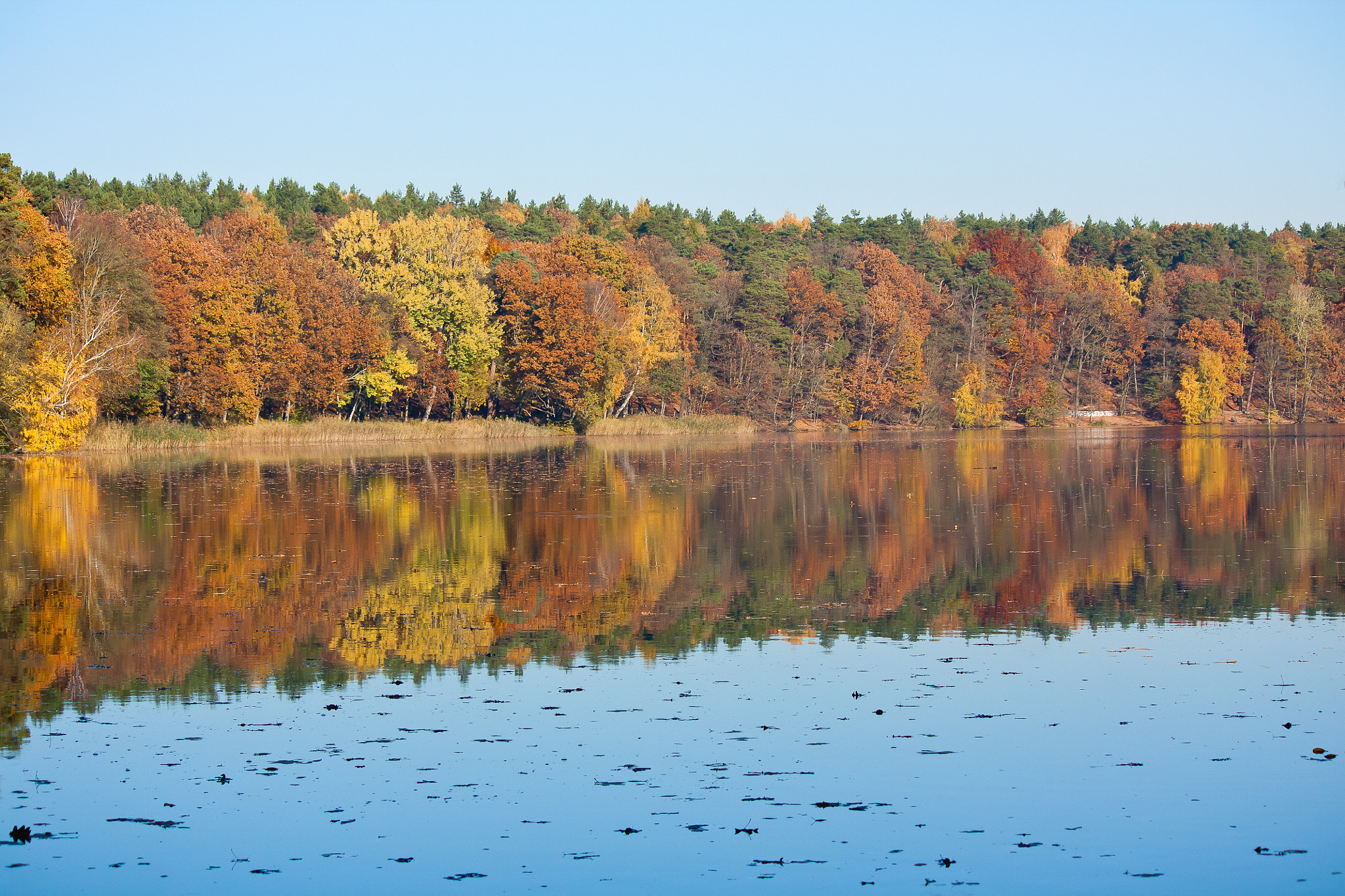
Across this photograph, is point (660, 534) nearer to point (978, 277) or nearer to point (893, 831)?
point (893, 831)

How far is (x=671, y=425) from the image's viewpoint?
74.5 metres

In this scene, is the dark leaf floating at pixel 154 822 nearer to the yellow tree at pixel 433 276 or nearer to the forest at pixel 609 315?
the forest at pixel 609 315

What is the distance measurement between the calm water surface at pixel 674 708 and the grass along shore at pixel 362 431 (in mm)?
31873

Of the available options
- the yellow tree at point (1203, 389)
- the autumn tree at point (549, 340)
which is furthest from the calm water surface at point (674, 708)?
the yellow tree at point (1203, 389)

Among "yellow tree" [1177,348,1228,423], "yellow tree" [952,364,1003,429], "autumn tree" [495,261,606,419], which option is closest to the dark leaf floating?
"autumn tree" [495,261,606,419]

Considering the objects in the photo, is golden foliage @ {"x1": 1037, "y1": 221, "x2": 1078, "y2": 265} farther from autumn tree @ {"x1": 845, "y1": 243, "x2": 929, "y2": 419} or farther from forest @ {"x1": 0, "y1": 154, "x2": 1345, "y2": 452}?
autumn tree @ {"x1": 845, "y1": 243, "x2": 929, "y2": 419}

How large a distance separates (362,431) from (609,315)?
17.8 m

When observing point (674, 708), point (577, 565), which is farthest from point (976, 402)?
point (674, 708)

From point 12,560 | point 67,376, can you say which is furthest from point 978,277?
point 12,560

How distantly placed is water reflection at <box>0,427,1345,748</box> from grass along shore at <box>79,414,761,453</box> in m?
16.4

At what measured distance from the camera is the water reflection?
12234 mm

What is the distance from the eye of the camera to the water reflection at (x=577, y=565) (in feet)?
40.1

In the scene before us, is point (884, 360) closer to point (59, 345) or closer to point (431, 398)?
point (431, 398)

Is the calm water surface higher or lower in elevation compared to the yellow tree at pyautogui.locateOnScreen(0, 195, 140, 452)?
lower
